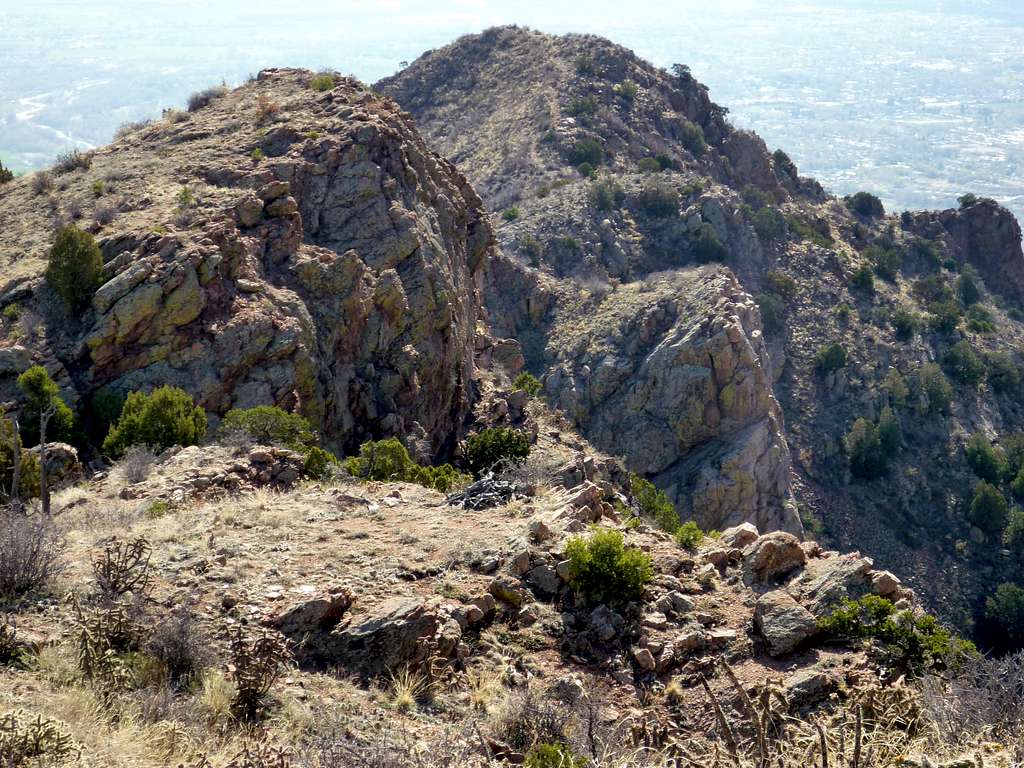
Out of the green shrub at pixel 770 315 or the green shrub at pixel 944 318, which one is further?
the green shrub at pixel 944 318

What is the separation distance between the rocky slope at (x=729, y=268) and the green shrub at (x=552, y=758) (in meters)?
29.7

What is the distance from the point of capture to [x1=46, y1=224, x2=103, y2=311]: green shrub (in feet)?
74.9

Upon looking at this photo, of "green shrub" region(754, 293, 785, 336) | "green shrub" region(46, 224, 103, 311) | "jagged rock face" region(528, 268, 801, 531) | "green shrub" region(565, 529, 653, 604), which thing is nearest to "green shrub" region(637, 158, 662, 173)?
"green shrub" region(754, 293, 785, 336)

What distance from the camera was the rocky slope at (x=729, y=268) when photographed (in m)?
41.7

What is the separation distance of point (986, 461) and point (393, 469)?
1458 inches

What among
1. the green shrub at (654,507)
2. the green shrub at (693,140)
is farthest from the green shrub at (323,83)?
the green shrub at (693,140)

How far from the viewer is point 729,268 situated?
5062 cm

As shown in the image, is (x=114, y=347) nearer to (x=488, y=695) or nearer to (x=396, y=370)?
(x=396, y=370)

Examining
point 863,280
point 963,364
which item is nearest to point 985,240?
point 863,280

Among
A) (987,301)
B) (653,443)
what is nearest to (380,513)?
(653,443)

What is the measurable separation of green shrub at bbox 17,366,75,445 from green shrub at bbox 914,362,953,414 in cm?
4341

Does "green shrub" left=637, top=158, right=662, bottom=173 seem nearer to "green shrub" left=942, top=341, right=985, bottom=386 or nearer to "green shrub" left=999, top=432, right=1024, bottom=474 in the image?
"green shrub" left=942, top=341, right=985, bottom=386

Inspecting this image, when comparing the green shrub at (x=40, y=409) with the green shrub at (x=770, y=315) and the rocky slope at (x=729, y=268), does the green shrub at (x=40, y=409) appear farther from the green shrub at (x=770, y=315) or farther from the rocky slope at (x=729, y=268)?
the green shrub at (x=770, y=315)

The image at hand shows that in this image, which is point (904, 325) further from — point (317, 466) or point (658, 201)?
point (317, 466)
